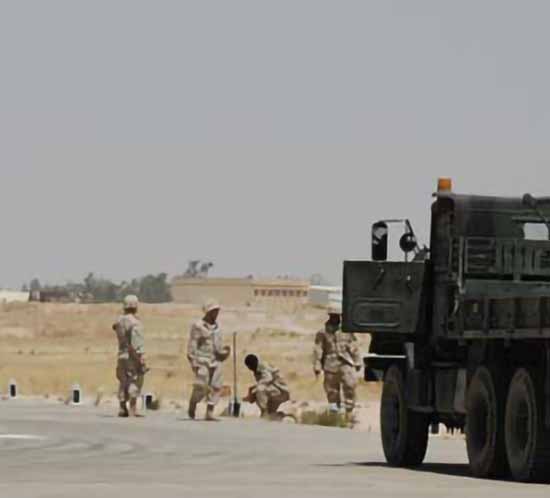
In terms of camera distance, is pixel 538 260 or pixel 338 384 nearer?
pixel 538 260

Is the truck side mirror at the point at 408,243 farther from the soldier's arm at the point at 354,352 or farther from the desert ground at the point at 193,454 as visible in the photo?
the soldier's arm at the point at 354,352

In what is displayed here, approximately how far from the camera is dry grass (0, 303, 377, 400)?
197 ft

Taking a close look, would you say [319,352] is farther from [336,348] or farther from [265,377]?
[265,377]

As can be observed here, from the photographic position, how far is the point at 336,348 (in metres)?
37.3

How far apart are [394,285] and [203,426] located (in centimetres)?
1016

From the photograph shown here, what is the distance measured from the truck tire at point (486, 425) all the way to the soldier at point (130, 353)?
46.3 ft

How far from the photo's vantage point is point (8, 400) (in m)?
44.3

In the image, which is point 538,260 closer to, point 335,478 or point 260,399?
point 335,478

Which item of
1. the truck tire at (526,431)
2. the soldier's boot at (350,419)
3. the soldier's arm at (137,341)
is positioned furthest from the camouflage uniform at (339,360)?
the truck tire at (526,431)

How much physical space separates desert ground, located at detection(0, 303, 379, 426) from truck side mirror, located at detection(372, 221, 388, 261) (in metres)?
13.6

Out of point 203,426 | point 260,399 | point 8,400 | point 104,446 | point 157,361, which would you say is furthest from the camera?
point 157,361

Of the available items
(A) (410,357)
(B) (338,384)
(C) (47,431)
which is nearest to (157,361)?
(B) (338,384)

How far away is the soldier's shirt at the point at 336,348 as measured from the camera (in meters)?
37.2

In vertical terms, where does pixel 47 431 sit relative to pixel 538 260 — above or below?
below
